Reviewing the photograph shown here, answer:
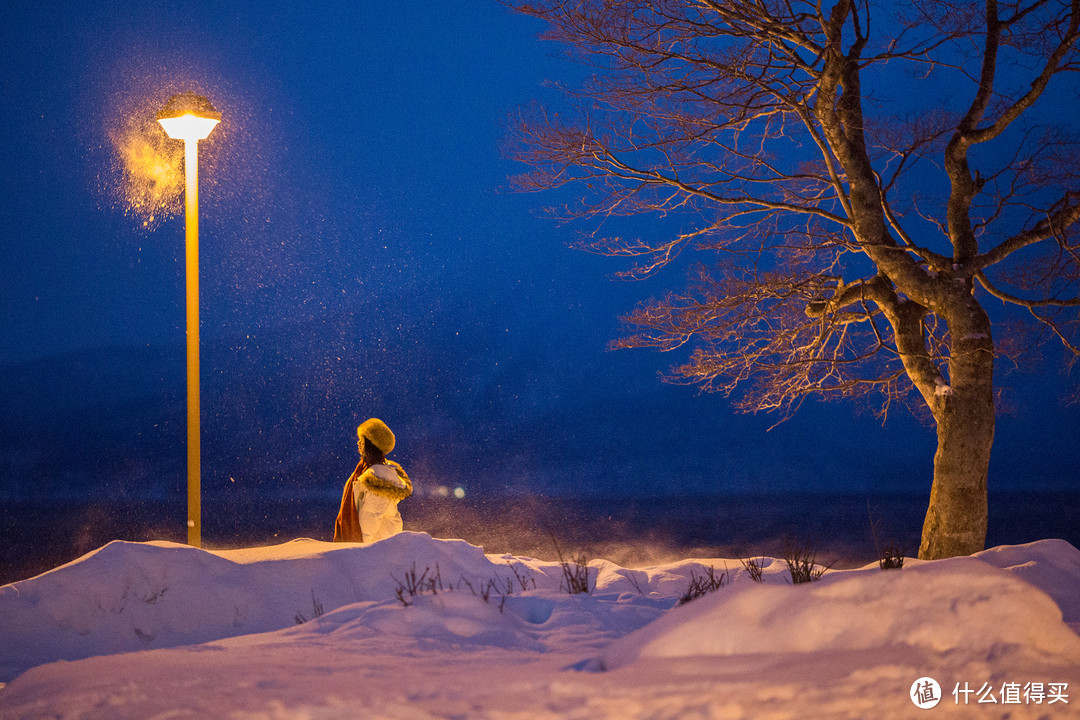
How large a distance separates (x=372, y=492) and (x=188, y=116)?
441 cm

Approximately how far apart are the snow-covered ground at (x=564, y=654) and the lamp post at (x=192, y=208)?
9.84ft

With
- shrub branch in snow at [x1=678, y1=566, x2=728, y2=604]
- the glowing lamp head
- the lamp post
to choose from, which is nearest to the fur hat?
the lamp post

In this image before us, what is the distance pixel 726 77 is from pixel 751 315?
2.66 m

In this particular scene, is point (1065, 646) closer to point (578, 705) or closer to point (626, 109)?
point (578, 705)

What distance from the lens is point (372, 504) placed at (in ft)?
25.2

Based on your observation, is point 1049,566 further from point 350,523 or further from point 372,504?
point 350,523

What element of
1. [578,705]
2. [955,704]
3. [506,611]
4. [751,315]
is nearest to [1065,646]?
[955,704]

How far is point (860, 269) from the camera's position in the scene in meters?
35.3

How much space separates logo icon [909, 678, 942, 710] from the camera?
288 cm

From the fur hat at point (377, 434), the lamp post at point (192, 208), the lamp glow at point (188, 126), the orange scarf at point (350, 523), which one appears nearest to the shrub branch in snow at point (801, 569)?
the fur hat at point (377, 434)

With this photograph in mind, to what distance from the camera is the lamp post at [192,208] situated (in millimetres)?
8258

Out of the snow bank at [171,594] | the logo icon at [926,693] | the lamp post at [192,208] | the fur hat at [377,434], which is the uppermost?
the lamp post at [192,208]

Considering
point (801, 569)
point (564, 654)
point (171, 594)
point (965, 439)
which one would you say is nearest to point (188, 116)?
point (171, 594)

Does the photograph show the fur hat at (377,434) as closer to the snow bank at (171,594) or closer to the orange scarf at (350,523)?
the orange scarf at (350,523)
